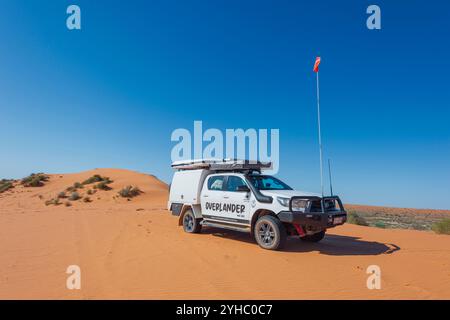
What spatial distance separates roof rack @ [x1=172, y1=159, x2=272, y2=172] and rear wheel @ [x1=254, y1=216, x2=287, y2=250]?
1850 millimetres

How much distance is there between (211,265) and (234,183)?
3.30 meters

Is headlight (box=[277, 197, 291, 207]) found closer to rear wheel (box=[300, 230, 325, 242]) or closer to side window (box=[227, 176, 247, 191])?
side window (box=[227, 176, 247, 191])

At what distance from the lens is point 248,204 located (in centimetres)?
816

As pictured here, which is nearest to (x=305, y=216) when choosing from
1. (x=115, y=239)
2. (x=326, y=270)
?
(x=326, y=270)

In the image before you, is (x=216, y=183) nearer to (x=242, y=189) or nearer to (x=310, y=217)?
(x=242, y=189)

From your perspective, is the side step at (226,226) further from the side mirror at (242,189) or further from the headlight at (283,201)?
the headlight at (283,201)

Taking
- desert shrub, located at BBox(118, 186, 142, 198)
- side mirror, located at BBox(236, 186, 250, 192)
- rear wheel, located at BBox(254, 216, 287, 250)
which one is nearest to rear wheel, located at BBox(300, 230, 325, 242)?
rear wheel, located at BBox(254, 216, 287, 250)

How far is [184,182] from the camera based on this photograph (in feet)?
35.3

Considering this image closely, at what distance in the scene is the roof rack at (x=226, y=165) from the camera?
8.96 meters

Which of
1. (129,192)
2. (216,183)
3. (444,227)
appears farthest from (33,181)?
(444,227)

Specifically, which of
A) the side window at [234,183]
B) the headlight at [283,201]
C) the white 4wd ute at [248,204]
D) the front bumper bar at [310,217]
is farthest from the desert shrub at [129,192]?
the front bumper bar at [310,217]

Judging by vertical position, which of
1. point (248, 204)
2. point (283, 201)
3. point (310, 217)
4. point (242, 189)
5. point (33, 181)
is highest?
point (242, 189)
